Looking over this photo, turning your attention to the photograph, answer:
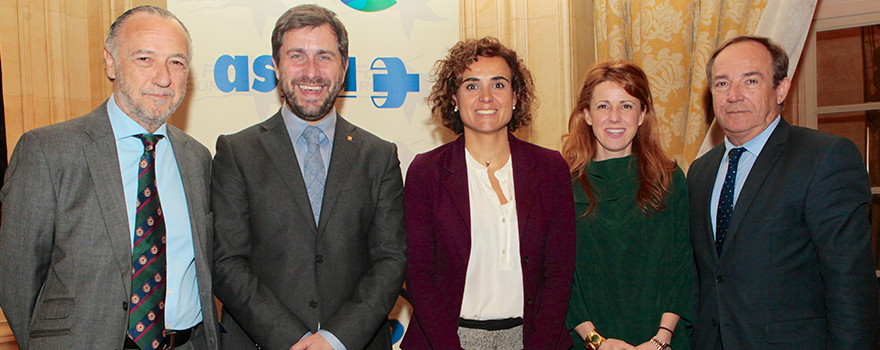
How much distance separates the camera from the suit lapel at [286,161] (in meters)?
2.12

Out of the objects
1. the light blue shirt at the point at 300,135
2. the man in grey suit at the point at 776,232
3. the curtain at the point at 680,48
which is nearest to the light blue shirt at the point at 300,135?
the light blue shirt at the point at 300,135

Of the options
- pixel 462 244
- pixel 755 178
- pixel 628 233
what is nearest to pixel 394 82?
pixel 462 244

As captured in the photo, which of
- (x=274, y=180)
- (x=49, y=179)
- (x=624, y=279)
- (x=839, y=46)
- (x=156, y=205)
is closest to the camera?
(x=49, y=179)

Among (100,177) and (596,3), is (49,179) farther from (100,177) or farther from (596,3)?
(596,3)

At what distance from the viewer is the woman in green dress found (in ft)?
7.54

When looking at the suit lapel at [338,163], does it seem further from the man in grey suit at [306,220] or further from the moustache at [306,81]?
the moustache at [306,81]

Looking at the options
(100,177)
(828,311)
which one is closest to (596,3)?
(828,311)

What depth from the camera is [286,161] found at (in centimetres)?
216

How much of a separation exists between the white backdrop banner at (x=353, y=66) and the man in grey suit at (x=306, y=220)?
155 cm

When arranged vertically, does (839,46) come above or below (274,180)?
above

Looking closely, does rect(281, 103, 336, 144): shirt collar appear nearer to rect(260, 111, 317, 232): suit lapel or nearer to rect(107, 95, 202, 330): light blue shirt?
rect(260, 111, 317, 232): suit lapel

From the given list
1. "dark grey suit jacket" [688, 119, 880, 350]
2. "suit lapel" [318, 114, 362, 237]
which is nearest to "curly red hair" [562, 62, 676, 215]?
"dark grey suit jacket" [688, 119, 880, 350]

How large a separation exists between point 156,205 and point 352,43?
87.2 inches

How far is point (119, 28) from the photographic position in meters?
2.05
